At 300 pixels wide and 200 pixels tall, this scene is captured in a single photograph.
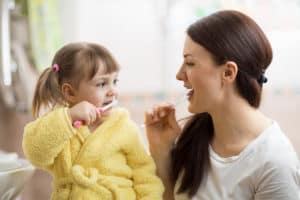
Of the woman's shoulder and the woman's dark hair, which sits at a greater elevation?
the woman's dark hair

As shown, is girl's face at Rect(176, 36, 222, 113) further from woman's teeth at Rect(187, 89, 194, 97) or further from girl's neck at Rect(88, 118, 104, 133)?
girl's neck at Rect(88, 118, 104, 133)

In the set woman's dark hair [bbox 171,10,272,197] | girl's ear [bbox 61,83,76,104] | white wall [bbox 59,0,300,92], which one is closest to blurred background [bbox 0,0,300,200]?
white wall [bbox 59,0,300,92]

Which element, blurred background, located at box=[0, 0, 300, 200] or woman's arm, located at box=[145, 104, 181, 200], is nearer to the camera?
woman's arm, located at box=[145, 104, 181, 200]

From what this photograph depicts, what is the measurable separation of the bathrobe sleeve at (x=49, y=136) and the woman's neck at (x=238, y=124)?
374mm

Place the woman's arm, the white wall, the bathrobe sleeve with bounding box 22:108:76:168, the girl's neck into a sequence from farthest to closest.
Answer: the white wall < the woman's arm < the girl's neck < the bathrobe sleeve with bounding box 22:108:76:168

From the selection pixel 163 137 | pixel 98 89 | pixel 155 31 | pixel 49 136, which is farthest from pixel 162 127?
pixel 155 31

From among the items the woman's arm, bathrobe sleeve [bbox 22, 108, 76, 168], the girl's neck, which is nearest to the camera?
bathrobe sleeve [bbox 22, 108, 76, 168]

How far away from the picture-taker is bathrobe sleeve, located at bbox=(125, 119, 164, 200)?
1.07m

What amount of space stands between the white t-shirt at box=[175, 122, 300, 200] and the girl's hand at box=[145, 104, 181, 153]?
15 cm

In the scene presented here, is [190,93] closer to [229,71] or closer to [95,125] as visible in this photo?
[229,71]

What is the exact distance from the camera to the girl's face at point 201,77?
109 centimetres

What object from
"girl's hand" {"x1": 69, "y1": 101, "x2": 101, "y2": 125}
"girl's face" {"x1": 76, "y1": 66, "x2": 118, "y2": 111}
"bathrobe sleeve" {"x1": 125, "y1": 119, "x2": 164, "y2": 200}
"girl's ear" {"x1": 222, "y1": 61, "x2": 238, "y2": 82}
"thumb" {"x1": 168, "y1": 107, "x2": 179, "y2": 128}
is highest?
"girl's ear" {"x1": 222, "y1": 61, "x2": 238, "y2": 82}

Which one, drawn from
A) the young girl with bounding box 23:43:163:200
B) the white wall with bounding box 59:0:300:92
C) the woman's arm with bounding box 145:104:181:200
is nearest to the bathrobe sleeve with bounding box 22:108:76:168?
the young girl with bounding box 23:43:163:200

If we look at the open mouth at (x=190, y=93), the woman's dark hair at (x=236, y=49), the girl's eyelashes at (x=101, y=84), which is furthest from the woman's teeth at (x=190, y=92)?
the girl's eyelashes at (x=101, y=84)
